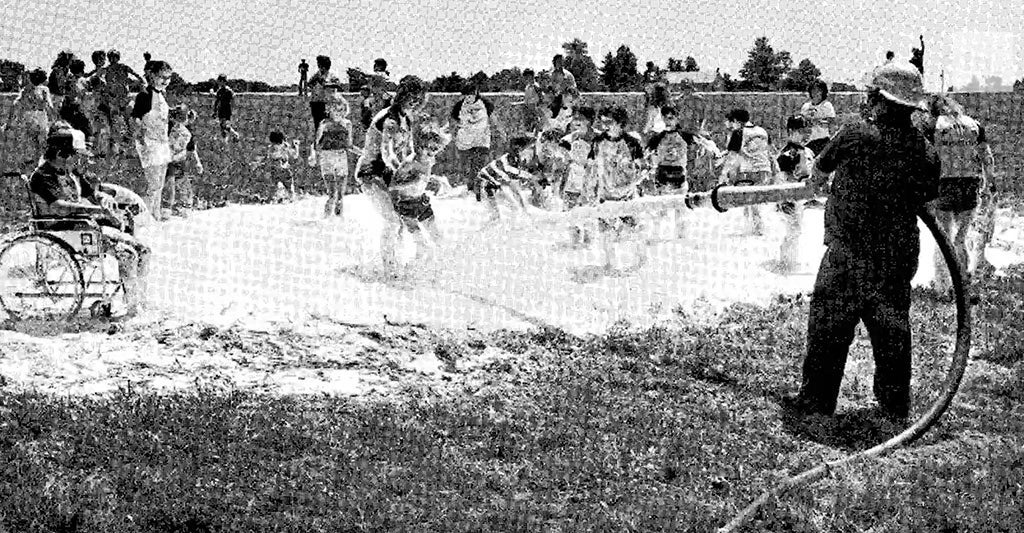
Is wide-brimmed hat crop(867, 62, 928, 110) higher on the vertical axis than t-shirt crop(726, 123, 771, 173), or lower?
higher

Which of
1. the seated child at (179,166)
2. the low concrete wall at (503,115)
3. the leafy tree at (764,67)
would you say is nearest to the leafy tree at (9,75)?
the low concrete wall at (503,115)

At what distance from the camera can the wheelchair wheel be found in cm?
960

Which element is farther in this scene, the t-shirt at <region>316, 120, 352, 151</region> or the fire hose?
the t-shirt at <region>316, 120, 352, 151</region>

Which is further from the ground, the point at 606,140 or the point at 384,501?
the point at 606,140

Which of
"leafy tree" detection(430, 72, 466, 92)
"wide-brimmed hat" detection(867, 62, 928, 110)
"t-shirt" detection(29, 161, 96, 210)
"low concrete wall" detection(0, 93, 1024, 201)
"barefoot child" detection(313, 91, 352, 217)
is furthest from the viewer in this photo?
"leafy tree" detection(430, 72, 466, 92)

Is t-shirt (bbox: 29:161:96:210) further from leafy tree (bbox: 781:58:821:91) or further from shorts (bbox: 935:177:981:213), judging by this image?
leafy tree (bbox: 781:58:821:91)

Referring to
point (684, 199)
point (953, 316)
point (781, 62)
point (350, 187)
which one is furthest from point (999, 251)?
point (781, 62)

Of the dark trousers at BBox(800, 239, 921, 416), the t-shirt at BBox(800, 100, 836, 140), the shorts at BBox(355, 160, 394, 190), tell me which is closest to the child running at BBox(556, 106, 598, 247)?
the shorts at BBox(355, 160, 394, 190)

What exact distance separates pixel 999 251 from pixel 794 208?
309 centimetres

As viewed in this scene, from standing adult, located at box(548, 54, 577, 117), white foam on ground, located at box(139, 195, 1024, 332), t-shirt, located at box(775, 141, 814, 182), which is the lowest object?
white foam on ground, located at box(139, 195, 1024, 332)

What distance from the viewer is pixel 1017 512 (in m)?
6.21

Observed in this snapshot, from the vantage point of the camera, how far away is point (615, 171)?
1341 centimetres

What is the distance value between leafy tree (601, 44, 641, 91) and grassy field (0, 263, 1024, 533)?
25.4m

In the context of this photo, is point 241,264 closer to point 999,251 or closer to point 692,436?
point 692,436
